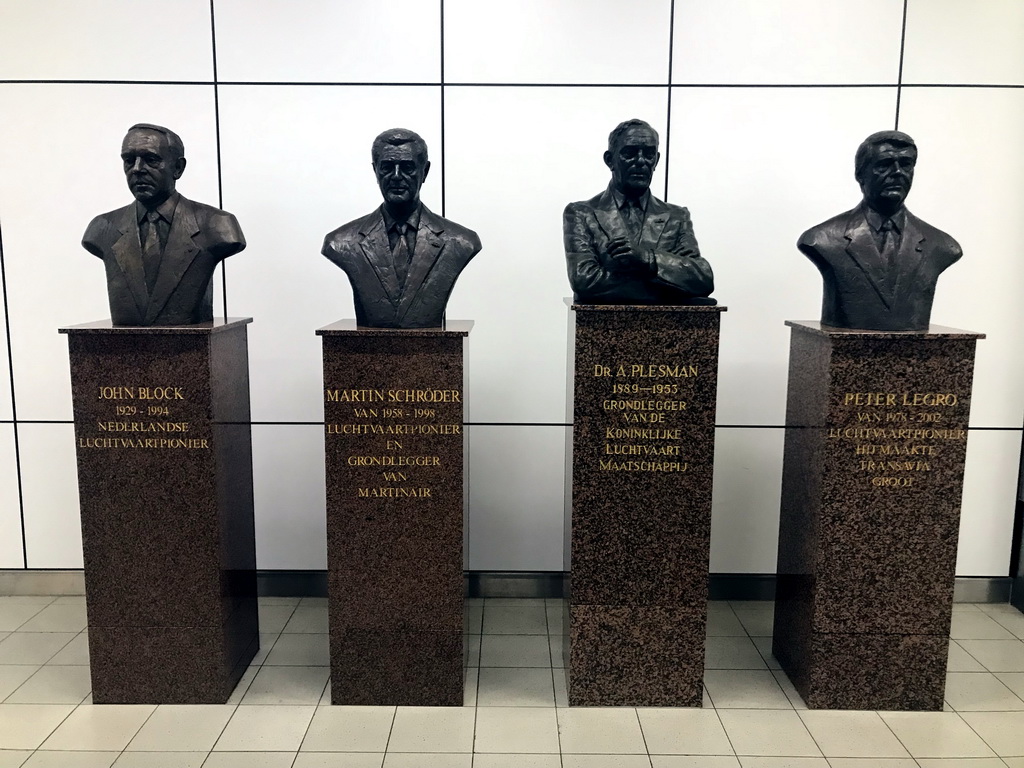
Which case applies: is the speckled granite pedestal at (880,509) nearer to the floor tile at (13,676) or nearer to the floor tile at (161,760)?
the floor tile at (161,760)

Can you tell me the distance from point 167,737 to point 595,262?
2.23 metres

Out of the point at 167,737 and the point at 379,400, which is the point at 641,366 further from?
the point at 167,737

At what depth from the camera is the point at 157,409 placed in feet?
9.25

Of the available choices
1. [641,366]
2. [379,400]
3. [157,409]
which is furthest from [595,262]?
[157,409]

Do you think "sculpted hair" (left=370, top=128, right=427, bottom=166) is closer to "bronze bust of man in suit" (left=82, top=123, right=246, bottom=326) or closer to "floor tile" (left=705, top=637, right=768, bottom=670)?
"bronze bust of man in suit" (left=82, top=123, right=246, bottom=326)

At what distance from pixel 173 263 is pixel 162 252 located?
0.06m

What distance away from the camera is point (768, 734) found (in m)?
2.76

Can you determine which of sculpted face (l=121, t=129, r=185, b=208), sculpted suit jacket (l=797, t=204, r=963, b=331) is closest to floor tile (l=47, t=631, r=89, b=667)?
sculpted face (l=121, t=129, r=185, b=208)

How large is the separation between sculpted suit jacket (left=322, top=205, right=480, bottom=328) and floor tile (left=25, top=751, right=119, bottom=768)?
5.47ft

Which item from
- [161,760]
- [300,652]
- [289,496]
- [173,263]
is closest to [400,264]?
[173,263]

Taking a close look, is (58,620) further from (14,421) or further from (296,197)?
(296,197)

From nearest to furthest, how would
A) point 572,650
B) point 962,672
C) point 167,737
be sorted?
point 167,737, point 572,650, point 962,672

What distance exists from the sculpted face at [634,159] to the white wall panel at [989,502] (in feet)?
7.54

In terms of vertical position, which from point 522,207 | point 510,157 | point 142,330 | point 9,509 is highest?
point 510,157
